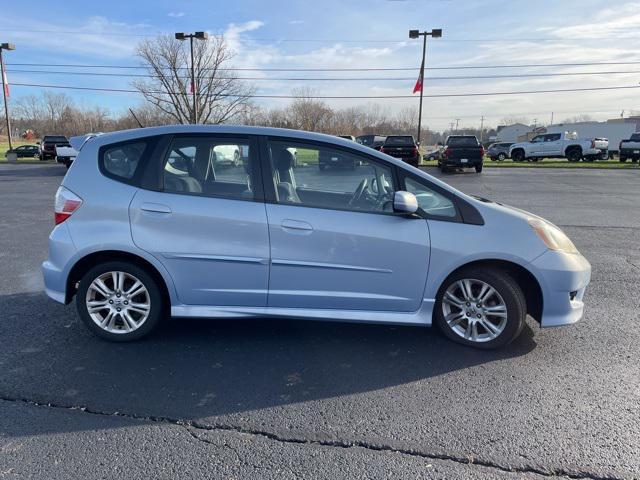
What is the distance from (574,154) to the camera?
31.9 m

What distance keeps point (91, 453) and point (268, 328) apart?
187cm

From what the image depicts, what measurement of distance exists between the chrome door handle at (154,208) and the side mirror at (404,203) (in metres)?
1.77

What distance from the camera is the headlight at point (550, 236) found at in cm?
362

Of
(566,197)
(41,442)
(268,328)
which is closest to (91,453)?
(41,442)

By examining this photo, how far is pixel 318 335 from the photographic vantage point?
4.02 metres

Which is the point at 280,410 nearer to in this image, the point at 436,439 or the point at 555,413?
the point at 436,439

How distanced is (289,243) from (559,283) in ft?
6.92

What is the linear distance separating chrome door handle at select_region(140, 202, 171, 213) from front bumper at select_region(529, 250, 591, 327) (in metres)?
2.88

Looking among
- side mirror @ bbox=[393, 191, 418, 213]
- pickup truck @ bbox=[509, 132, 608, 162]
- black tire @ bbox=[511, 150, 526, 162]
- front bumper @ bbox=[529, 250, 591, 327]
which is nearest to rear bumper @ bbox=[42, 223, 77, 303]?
side mirror @ bbox=[393, 191, 418, 213]

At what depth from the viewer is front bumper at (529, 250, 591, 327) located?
356cm

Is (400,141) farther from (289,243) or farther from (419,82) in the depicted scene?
(289,243)

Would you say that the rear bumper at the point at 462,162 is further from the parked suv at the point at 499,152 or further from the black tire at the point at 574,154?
the parked suv at the point at 499,152

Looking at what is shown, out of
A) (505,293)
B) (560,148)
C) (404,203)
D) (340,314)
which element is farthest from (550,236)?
(560,148)

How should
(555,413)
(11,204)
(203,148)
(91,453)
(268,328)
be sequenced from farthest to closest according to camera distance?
(11,204) < (268,328) < (203,148) < (555,413) < (91,453)
